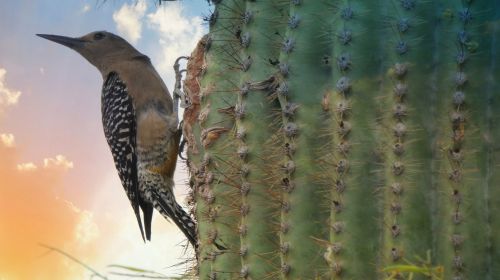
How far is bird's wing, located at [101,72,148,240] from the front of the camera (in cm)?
513

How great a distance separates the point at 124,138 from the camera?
5.18 metres

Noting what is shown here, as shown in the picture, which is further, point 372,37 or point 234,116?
point 234,116

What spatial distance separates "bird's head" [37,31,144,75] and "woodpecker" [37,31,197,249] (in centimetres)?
4


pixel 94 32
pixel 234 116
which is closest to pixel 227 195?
pixel 234 116

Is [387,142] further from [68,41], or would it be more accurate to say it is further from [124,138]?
[68,41]

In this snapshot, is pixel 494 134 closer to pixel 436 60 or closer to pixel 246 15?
pixel 436 60

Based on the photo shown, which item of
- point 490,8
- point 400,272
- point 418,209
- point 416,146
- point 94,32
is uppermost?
point 94,32

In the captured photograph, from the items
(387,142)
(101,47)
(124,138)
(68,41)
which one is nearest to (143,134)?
(124,138)

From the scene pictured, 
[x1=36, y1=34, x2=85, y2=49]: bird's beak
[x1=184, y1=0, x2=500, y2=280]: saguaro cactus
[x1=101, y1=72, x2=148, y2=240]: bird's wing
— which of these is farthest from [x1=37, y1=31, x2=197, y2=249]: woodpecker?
[x1=184, y1=0, x2=500, y2=280]: saguaro cactus

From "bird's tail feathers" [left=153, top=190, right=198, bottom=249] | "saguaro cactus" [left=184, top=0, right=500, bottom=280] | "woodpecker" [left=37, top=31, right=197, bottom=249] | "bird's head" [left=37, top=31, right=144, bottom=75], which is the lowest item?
"saguaro cactus" [left=184, top=0, right=500, bottom=280]

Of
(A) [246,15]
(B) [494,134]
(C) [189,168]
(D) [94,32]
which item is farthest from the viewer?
(D) [94,32]

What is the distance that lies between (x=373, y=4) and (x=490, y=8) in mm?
344

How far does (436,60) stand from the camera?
7.25 feet

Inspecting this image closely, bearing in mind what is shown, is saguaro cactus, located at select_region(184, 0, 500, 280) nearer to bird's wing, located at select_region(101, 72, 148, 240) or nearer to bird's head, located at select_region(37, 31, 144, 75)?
bird's wing, located at select_region(101, 72, 148, 240)
